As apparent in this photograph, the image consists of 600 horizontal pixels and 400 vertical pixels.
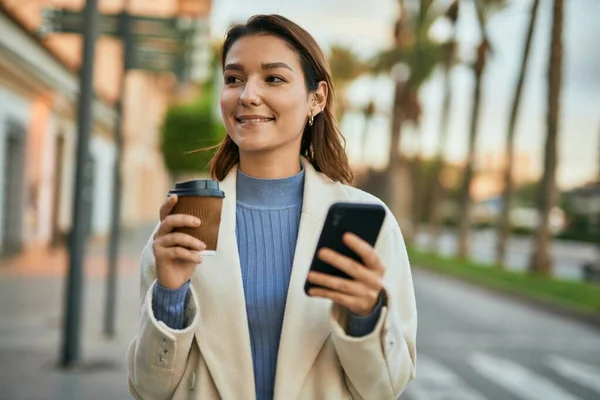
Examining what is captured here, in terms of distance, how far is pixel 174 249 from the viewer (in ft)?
6.10

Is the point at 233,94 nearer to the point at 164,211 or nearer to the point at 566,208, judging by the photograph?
the point at 164,211

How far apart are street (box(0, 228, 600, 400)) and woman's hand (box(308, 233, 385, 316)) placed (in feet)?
17.3

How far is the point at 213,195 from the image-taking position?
1.87m

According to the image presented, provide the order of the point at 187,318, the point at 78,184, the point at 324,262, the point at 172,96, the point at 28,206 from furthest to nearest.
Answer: the point at 172,96
the point at 28,206
the point at 78,184
the point at 187,318
the point at 324,262

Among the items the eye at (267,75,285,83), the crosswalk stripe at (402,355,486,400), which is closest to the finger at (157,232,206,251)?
the eye at (267,75,285,83)

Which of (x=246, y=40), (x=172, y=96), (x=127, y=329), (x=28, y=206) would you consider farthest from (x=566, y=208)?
(x=246, y=40)

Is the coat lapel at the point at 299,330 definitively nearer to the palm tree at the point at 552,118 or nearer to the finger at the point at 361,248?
the finger at the point at 361,248

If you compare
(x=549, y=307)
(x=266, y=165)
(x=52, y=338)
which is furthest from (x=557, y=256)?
(x=266, y=165)

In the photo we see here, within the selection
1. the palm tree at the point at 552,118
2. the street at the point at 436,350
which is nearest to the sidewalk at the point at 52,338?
the street at the point at 436,350

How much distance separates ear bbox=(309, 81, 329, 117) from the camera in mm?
2283

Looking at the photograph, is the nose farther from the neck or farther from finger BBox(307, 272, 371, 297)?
finger BBox(307, 272, 371, 297)

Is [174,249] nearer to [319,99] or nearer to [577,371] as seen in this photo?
[319,99]

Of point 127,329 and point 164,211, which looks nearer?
point 164,211

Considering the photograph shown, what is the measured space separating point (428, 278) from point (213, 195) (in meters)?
20.9
